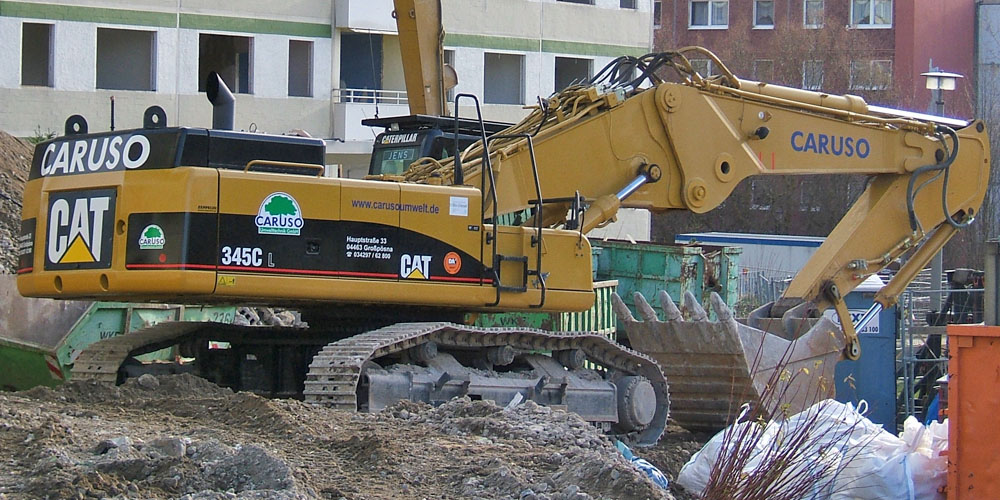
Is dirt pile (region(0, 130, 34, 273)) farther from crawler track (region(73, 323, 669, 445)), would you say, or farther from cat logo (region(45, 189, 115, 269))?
cat logo (region(45, 189, 115, 269))

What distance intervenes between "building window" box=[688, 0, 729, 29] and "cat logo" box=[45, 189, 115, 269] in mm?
40944

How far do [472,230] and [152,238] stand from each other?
2.30 m

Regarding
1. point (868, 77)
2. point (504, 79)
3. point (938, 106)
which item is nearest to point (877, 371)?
point (938, 106)

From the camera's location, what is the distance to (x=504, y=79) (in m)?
32.1

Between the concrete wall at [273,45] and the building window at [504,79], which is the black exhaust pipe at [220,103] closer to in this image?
the concrete wall at [273,45]

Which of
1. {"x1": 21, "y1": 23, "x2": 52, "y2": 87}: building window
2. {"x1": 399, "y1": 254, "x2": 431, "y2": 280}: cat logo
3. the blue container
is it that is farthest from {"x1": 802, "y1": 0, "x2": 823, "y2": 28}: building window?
{"x1": 399, "y1": 254, "x2": 431, "y2": 280}: cat logo

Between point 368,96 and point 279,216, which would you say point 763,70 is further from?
point 279,216

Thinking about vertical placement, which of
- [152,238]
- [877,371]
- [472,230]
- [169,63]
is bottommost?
[877,371]

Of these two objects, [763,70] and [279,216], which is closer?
[279,216]

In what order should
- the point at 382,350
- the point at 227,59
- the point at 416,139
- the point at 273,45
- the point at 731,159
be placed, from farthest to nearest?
the point at 227,59, the point at 273,45, the point at 731,159, the point at 416,139, the point at 382,350

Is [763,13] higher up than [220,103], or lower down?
higher up

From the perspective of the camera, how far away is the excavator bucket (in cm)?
1244

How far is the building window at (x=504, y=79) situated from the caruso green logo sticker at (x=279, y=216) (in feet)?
73.3

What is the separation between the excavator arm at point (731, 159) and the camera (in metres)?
11.4
